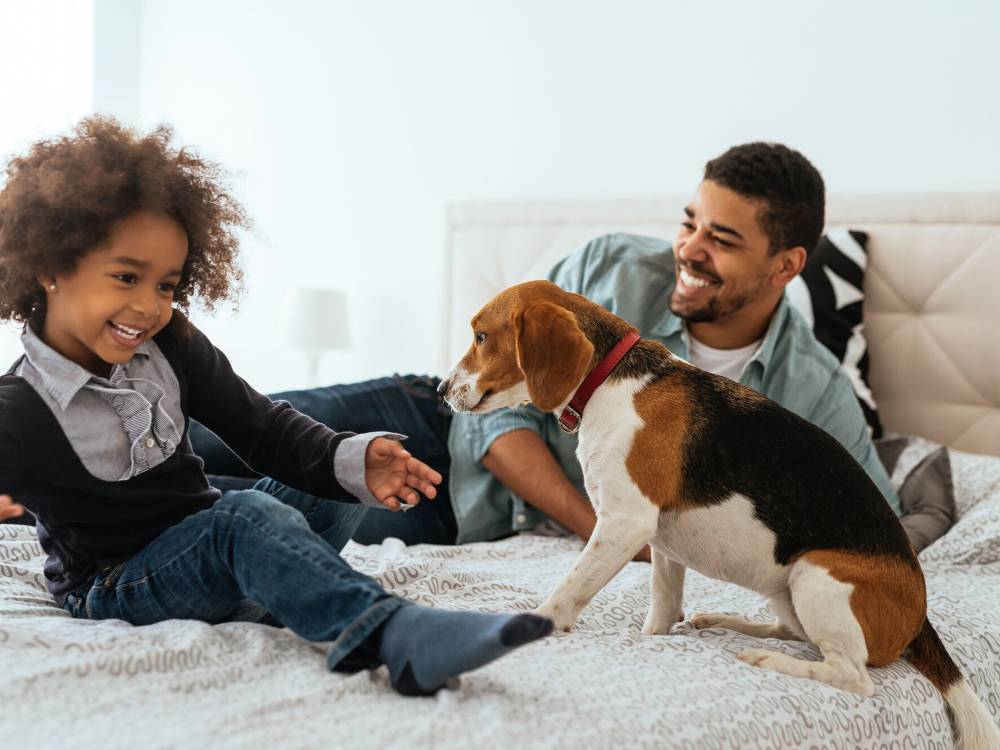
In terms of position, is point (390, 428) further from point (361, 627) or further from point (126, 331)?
point (361, 627)

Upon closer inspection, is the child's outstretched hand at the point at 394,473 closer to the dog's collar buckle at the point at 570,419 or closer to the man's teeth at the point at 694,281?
the dog's collar buckle at the point at 570,419

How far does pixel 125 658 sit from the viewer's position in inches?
53.6

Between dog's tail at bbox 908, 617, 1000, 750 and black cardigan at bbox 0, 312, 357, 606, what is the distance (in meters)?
1.09

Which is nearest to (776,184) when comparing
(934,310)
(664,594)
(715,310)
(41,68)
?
(715,310)

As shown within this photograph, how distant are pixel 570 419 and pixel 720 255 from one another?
1175 millimetres

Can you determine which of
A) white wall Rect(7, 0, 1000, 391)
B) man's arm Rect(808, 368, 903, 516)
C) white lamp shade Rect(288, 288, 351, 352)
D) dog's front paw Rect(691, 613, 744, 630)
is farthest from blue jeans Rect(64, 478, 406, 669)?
white lamp shade Rect(288, 288, 351, 352)

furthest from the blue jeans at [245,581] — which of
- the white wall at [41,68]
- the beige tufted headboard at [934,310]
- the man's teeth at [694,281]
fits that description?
the white wall at [41,68]

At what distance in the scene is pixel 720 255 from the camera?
2766 mm

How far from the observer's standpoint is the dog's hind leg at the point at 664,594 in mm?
1844

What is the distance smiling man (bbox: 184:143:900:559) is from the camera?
2721 mm

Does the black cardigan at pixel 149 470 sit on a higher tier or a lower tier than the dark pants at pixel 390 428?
higher

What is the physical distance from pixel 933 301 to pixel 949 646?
1.66m

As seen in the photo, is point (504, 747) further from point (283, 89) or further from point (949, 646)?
point (283, 89)

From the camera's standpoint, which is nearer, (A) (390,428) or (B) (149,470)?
(B) (149,470)
